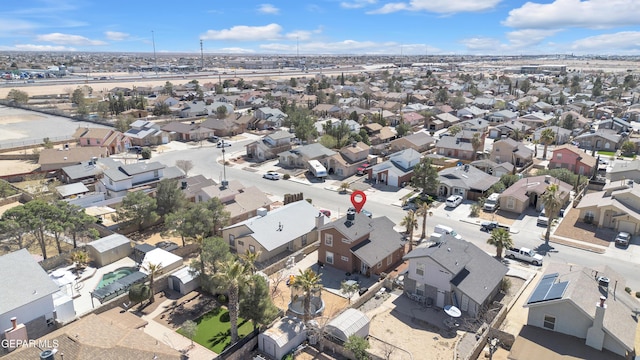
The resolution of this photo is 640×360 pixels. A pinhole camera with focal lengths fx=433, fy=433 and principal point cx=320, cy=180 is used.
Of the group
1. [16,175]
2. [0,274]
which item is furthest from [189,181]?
[16,175]

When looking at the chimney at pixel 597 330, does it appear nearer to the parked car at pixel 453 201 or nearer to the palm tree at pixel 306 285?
the palm tree at pixel 306 285

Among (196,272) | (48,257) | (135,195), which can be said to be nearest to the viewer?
(196,272)

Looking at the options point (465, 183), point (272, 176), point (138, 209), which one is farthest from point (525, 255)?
point (138, 209)

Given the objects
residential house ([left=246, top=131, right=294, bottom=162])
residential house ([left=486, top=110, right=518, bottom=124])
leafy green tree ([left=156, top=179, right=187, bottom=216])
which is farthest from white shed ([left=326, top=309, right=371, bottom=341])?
residential house ([left=486, top=110, right=518, bottom=124])

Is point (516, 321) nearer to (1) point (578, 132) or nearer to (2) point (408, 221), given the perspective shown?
(2) point (408, 221)

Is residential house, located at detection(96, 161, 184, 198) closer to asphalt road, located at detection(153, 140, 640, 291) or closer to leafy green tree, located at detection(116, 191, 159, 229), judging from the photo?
leafy green tree, located at detection(116, 191, 159, 229)

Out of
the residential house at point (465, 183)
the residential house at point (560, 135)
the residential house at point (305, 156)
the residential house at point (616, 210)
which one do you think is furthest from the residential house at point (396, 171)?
the residential house at point (560, 135)

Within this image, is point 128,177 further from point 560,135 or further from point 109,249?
point 560,135
